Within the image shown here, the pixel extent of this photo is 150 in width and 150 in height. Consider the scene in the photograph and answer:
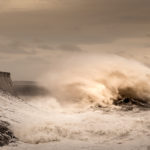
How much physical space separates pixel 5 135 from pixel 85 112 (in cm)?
819

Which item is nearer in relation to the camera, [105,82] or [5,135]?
[5,135]

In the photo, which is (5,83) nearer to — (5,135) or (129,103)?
(129,103)

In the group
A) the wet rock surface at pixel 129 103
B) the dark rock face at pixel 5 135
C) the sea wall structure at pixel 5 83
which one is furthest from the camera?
the wet rock surface at pixel 129 103

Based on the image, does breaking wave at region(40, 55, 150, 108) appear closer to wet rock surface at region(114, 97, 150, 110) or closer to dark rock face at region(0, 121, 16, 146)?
wet rock surface at region(114, 97, 150, 110)

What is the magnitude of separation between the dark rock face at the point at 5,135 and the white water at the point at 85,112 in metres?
0.28

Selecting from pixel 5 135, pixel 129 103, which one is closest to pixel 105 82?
pixel 129 103

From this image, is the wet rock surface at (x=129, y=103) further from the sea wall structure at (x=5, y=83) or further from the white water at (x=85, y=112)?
the sea wall structure at (x=5, y=83)

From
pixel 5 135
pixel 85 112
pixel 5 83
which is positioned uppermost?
pixel 5 83

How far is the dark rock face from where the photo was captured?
1304cm

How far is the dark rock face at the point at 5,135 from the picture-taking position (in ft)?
42.8

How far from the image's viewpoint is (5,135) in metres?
13.6

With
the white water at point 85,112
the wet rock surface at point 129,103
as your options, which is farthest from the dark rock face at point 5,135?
the wet rock surface at point 129,103

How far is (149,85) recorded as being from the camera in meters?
29.6

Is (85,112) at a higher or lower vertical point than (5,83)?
lower
